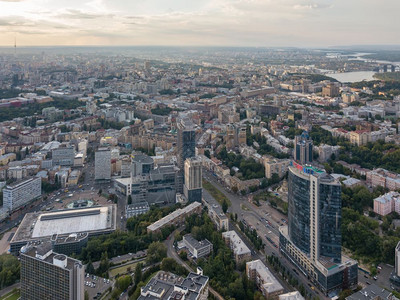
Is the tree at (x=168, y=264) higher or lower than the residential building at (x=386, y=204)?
lower

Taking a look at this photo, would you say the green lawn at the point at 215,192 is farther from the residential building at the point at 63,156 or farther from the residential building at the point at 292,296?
the residential building at the point at 63,156

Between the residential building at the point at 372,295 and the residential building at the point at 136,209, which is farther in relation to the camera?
the residential building at the point at 136,209

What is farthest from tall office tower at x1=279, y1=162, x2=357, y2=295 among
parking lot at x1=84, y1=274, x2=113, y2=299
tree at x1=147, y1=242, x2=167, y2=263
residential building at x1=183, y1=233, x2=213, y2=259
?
parking lot at x1=84, y1=274, x2=113, y2=299

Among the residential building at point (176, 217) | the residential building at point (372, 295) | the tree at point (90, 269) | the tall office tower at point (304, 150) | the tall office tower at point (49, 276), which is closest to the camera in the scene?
the tall office tower at point (49, 276)

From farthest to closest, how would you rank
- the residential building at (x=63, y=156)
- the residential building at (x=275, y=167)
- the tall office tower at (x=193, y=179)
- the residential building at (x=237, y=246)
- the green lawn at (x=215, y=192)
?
the residential building at (x=63, y=156), the residential building at (x=275, y=167), the green lawn at (x=215, y=192), the tall office tower at (x=193, y=179), the residential building at (x=237, y=246)

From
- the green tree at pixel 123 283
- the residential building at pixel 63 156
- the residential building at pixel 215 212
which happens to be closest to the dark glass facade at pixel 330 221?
the residential building at pixel 215 212

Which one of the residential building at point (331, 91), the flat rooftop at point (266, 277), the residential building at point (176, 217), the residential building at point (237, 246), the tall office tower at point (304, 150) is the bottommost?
the flat rooftop at point (266, 277)

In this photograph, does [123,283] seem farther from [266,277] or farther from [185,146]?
[185,146]

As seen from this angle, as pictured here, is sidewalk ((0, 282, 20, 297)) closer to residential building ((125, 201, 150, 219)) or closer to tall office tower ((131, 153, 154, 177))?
residential building ((125, 201, 150, 219))
